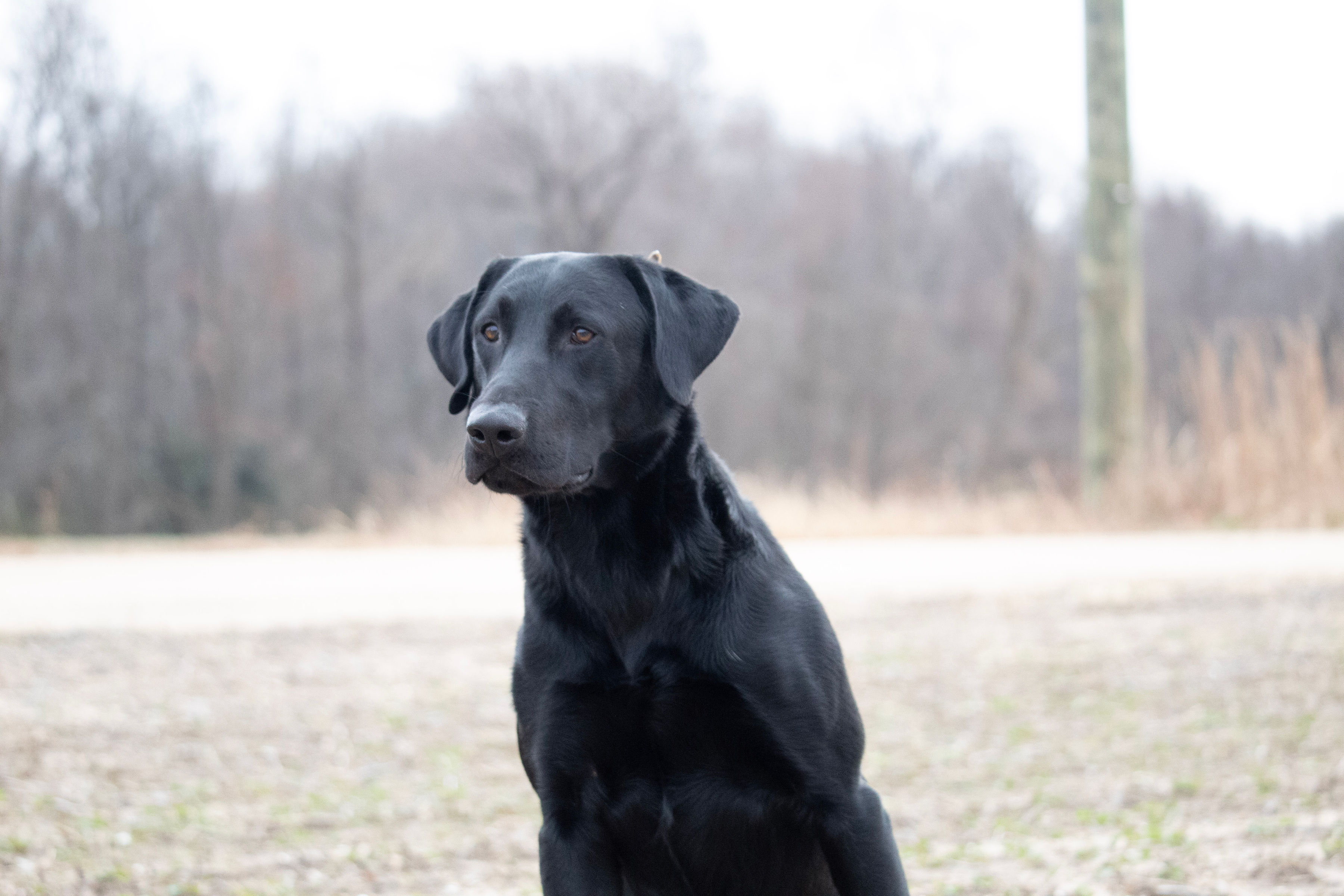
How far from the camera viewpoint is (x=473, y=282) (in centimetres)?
2670

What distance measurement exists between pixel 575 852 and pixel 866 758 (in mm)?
2636

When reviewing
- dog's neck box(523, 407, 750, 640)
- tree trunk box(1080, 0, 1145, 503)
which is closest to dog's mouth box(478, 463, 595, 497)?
dog's neck box(523, 407, 750, 640)

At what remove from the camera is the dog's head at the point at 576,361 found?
2.27 m

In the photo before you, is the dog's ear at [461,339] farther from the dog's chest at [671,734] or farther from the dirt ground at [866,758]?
the dirt ground at [866,758]

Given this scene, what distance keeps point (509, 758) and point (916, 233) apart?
29.6 meters

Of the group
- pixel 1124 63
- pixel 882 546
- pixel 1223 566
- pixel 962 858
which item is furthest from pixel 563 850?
pixel 1124 63

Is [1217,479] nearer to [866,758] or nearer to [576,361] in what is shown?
[866,758]

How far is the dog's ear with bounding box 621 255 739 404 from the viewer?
8.07 feet

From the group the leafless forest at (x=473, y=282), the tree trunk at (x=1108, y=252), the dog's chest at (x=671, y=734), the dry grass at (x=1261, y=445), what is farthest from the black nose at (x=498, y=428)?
the leafless forest at (x=473, y=282)

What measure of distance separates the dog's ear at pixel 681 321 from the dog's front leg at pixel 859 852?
846mm

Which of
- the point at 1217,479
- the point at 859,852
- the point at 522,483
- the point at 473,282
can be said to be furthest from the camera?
the point at 473,282

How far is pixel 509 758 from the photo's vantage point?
468 cm

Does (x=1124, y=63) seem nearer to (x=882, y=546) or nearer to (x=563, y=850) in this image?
(x=882, y=546)

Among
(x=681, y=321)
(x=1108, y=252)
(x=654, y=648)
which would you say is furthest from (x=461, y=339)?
(x=1108, y=252)
